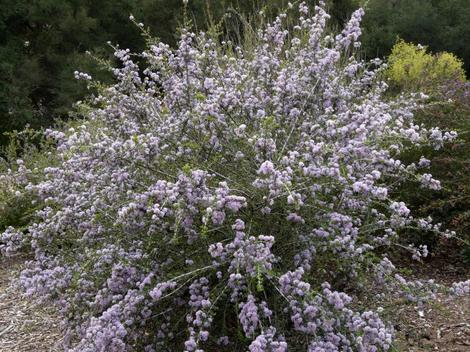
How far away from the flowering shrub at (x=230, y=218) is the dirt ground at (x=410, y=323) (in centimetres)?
53

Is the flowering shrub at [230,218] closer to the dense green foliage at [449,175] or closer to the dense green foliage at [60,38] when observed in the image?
the dense green foliage at [449,175]

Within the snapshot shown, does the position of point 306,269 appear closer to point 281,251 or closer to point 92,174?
point 281,251

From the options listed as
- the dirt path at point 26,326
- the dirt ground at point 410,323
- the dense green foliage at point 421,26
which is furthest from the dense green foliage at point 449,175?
the dense green foliage at point 421,26

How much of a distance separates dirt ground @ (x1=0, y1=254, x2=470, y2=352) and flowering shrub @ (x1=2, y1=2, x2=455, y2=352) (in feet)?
1.72

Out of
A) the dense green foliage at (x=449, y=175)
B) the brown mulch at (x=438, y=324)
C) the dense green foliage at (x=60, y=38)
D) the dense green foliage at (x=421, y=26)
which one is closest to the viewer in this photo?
the brown mulch at (x=438, y=324)

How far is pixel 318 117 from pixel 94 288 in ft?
4.55

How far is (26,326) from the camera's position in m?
4.19

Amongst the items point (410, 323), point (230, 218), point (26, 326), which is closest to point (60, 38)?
point (26, 326)

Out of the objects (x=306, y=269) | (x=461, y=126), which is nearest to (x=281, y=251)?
(x=306, y=269)

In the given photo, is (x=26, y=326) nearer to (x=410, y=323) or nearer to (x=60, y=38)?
(x=410, y=323)

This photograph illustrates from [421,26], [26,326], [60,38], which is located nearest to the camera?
[26,326]

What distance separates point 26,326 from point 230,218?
86.5 inches

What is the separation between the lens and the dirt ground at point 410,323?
3.54 m

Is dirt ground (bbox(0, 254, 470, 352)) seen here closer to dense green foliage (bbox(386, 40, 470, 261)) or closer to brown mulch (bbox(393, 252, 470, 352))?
brown mulch (bbox(393, 252, 470, 352))
